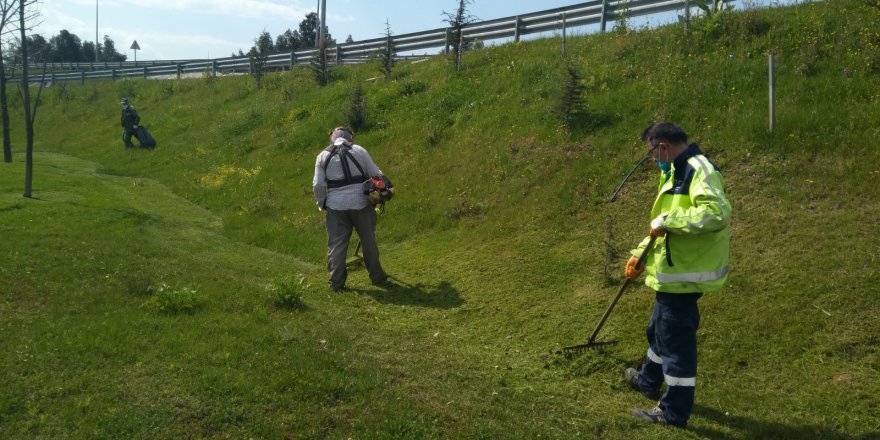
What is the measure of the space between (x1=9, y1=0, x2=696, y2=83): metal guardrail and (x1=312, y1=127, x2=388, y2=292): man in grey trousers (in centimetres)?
785

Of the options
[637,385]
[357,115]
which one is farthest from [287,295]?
[357,115]

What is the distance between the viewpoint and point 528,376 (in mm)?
5461

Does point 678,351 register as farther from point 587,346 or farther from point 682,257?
point 587,346

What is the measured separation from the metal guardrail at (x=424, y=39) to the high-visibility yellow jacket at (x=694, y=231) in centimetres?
928

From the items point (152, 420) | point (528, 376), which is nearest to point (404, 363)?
point (528, 376)

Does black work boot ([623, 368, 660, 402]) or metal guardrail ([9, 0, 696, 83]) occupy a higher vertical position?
metal guardrail ([9, 0, 696, 83])

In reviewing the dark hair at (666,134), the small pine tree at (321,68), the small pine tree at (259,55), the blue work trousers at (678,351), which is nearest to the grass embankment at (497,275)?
the blue work trousers at (678,351)

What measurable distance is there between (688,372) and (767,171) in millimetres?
4460

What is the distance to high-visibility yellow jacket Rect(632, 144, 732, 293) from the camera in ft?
13.6

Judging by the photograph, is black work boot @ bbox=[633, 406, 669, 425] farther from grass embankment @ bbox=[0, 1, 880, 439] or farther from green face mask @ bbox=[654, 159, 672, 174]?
green face mask @ bbox=[654, 159, 672, 174]

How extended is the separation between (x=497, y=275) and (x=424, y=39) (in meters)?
15.8

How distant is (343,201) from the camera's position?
26.8 feet

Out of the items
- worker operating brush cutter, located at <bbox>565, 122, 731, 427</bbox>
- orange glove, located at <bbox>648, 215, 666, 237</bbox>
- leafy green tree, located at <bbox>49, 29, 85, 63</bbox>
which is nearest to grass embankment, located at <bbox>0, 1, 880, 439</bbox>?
worker operating brush cutter, located at <bbox>565, 122, 731, 427</bbox>

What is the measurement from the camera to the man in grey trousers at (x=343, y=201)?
8172 mm
